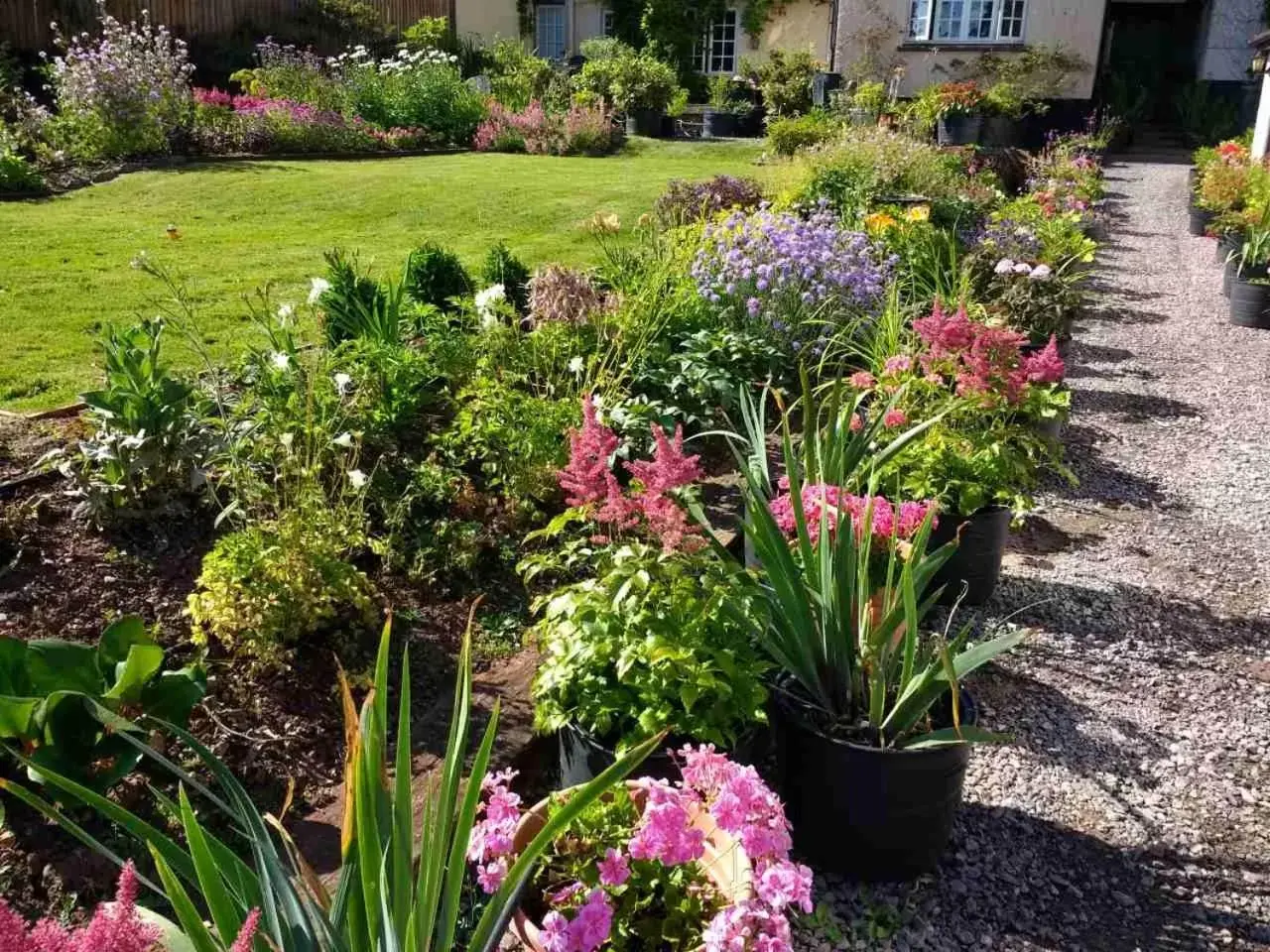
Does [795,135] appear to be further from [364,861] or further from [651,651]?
[364,861]

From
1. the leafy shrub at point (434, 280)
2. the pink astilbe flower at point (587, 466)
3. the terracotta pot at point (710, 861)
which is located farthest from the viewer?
the leafy shrub at point (434, 280)

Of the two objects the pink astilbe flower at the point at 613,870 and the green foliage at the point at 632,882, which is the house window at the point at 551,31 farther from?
the pink astilbe flower at the point at 613,870

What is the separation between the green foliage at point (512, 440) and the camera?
376 cm

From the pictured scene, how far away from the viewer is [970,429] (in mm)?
4203

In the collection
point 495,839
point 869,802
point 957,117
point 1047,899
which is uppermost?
point 957,117

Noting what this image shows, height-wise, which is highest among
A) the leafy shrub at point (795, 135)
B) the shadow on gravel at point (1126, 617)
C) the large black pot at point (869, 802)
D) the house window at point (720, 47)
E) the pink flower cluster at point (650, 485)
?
the house window at point (720, 47)

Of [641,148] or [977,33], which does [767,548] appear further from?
[977,33]

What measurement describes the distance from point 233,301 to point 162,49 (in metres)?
8.23

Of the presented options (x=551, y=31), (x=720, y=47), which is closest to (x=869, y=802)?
(x=720, y=47)

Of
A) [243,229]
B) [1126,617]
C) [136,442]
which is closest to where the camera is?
[136,442]

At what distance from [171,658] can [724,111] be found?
55.3 ft

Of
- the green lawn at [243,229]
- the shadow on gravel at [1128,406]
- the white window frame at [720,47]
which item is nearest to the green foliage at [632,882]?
the green lawn at [243,229]

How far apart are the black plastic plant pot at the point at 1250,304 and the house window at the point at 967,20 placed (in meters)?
12.3

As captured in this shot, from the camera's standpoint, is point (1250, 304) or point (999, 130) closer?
point (1250, 304)
